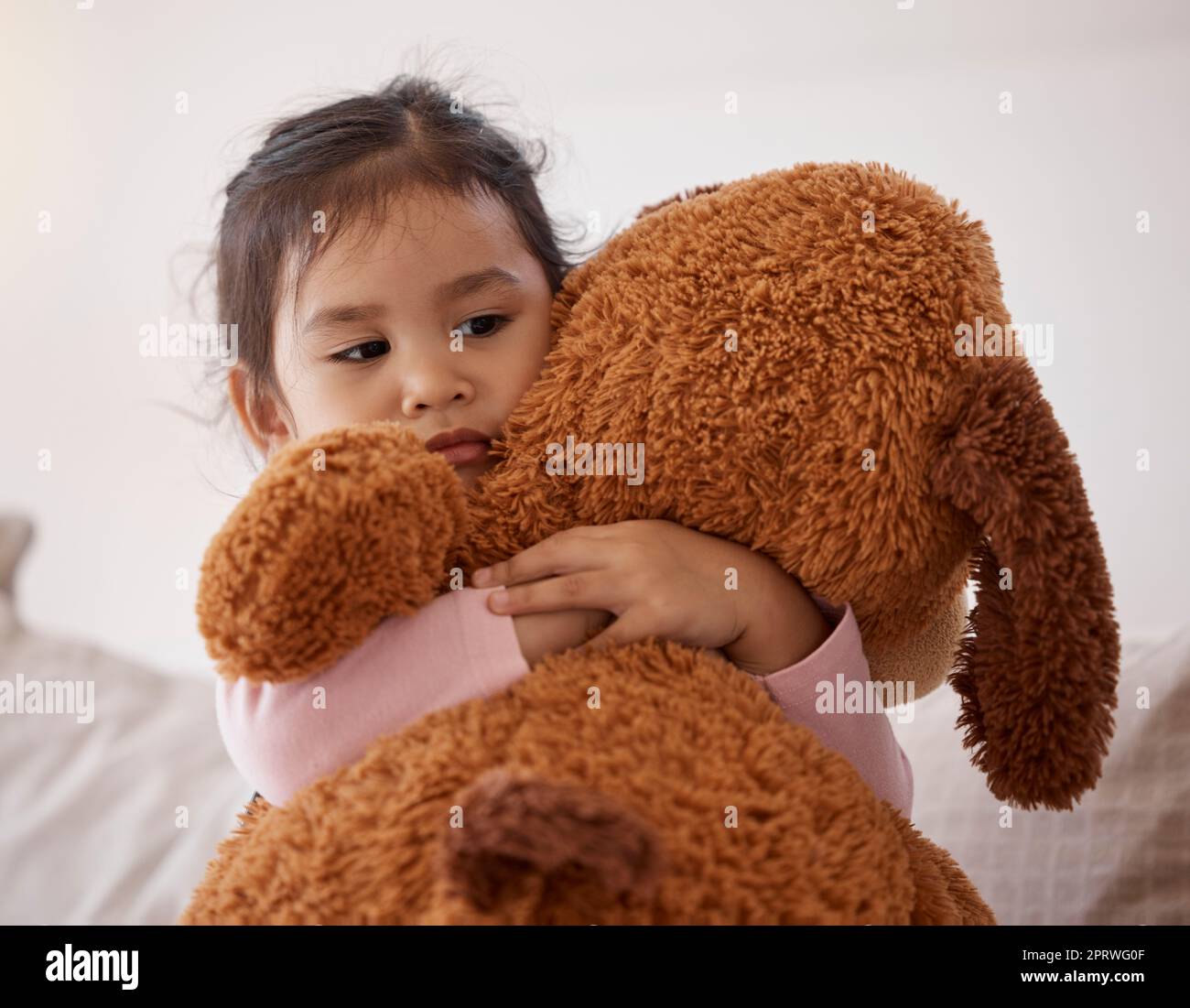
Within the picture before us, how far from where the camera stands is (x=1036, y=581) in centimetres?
69

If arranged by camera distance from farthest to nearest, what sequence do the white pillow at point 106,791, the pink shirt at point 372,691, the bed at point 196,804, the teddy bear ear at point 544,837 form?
the white pillow at point 106,791 → the bed at point 196,804 → the pink shirt at point 372,691 → the teddy bear ear at point 544,837

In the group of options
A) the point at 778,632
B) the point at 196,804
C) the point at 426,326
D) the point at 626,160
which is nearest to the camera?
the point at 778,632

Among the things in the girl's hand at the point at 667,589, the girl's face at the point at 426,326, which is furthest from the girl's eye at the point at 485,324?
the girl's hand at the point at 667,589

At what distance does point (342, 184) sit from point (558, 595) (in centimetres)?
44

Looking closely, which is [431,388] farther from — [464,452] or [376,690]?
[376,690]

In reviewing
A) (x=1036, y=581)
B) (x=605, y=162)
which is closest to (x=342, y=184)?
(x=1036, y=581)

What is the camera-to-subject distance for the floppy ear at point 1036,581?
2.24ft

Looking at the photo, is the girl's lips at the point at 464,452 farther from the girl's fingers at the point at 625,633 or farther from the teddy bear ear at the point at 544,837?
the teddy bear ear at the point at 544,837

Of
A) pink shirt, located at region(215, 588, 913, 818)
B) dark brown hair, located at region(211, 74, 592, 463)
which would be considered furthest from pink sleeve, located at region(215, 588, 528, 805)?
dark brown hair, located at region(211, 74, 592, 463)

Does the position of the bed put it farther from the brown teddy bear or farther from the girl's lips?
the girl's lips

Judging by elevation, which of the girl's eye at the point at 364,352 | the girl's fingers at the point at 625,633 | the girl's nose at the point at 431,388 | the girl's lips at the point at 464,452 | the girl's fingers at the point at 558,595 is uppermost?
the girl's eye at the point at 364,352

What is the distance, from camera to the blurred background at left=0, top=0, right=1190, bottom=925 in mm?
1789

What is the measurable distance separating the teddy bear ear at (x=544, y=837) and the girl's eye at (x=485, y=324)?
0.44 metres

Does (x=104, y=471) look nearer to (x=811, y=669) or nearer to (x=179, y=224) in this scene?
(x=179, y=224)
